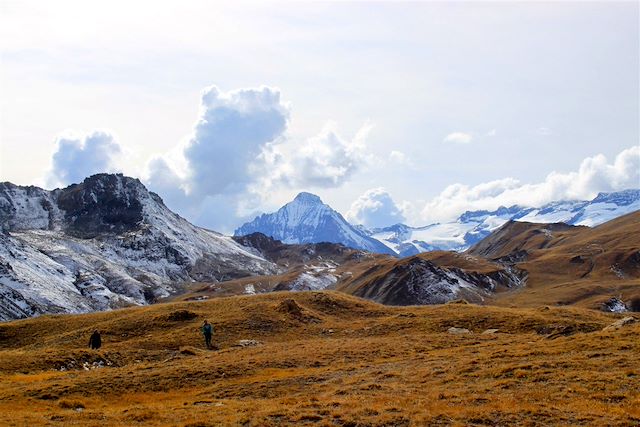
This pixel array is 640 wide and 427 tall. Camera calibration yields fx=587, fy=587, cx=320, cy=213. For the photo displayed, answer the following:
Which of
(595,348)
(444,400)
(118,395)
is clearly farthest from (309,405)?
(595,348)

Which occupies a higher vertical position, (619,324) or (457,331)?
(457,331)

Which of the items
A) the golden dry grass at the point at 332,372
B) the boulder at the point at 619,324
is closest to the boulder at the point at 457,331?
the golden dry grass at the point at 332,372

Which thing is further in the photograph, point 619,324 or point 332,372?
point 619,324

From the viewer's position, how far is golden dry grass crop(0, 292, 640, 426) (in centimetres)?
2816

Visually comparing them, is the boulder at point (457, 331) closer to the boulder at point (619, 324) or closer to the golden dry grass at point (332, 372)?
the golden dry grass at point (332, 372)

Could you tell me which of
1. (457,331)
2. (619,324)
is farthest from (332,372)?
(619,324)

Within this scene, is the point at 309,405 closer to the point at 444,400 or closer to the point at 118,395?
the point at 444,400

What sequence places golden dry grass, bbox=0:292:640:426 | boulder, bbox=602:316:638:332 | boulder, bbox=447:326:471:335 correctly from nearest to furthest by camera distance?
1. golden dry grass, bbox=0:292:640:426
2. boulder, bbox=602:316:638:332
3. boulder, bbox=447:326:471:335

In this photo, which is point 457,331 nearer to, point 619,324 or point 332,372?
point 619,324

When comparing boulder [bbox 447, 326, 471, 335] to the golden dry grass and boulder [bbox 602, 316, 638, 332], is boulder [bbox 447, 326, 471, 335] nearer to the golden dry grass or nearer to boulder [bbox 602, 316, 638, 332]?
the golden dry grass

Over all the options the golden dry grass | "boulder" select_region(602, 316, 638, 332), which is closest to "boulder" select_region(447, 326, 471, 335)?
Answer: the golden dry grass

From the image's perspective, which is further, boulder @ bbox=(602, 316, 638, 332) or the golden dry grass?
boulder @ bbox=(602, 316, 638, 332)

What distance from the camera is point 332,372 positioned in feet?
140

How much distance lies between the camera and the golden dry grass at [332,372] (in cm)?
2816
